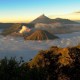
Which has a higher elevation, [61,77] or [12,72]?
[12,72]

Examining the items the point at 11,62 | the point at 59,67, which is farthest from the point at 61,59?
the point at 11,62

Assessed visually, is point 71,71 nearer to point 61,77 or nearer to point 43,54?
point 61,77

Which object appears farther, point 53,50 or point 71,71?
point 53,50

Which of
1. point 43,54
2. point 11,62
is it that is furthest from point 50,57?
point 11,62

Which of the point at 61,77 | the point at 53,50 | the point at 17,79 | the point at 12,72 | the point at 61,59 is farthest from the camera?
the point at 53,50

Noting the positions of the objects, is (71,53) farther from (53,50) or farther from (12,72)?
(12,72)

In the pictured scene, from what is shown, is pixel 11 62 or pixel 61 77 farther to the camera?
pixel 61 77

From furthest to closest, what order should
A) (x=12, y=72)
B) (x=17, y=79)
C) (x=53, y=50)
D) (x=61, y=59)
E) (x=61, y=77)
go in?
(x=53, y=50) < (x=61, y=59) < (x=61, y=77) < (x=12, y=72) < (x=17, y=79)

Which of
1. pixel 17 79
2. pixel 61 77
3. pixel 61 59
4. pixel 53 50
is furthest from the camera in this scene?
pixel 53 50
